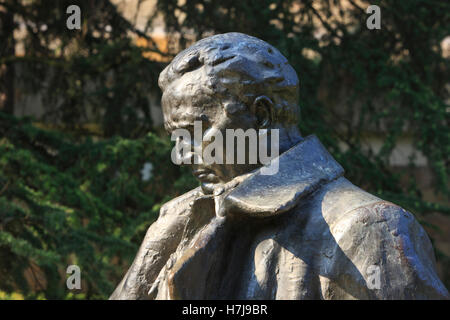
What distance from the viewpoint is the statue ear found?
2.24 meters

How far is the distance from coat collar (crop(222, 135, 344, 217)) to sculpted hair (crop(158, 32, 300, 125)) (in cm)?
14

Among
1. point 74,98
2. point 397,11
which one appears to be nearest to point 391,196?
point 397,11

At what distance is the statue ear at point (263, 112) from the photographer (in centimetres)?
224

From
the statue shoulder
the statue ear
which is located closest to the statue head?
the statue ear

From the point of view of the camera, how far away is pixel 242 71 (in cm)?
221

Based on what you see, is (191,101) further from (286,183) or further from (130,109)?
(130,109)

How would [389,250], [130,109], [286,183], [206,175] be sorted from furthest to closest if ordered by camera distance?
[130,109]
[206,175]
[286,183]
[389,250]

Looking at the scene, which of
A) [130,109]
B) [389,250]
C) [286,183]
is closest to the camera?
[389,250]

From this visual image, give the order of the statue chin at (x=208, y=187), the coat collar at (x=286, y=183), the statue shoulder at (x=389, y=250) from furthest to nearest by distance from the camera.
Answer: the statue chin at (x=208, y=187) → the coat collar at (x=286, y=183) → the statue shoulder at (x=389, y=250)

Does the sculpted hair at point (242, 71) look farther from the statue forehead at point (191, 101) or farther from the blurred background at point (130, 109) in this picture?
the blurred background at point (130, 109)

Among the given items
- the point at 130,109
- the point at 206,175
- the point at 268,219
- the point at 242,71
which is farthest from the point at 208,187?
the point at 130,109

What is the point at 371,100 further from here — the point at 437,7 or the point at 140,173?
the point at 140,173

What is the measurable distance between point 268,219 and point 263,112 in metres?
0.34

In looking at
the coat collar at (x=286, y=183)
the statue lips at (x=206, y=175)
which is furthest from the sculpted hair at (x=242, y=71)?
the statue lips at (x=206, y=175)
